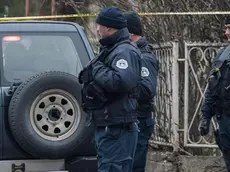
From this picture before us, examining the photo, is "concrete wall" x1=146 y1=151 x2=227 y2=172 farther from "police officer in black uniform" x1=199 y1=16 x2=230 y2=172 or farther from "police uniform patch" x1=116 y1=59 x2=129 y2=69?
"police uniform patch" x1=116 y1=59 x2=129 y2=69

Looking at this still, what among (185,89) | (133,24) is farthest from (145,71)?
(185,89)

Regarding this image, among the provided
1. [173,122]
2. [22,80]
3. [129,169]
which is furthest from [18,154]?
[173,122]

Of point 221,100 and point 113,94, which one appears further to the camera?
point 221,100

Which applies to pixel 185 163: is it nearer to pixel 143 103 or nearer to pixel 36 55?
pixel 143 103

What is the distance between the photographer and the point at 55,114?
244 inches

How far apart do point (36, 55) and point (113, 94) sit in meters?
1.35

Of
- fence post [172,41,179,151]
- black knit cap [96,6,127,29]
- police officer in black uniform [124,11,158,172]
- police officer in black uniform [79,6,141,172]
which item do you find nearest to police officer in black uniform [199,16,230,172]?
police officer in black uniform [124,11,158,172]

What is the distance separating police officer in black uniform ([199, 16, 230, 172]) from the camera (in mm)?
6301

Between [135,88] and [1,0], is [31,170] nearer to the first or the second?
[135,88]

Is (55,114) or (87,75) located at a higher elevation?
(87,75)

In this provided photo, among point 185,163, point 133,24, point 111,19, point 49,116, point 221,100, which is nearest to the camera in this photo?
point 111,19

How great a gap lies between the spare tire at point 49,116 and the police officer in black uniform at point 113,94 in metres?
0.67

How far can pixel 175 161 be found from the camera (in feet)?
26.9

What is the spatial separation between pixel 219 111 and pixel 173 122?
1.82 m
